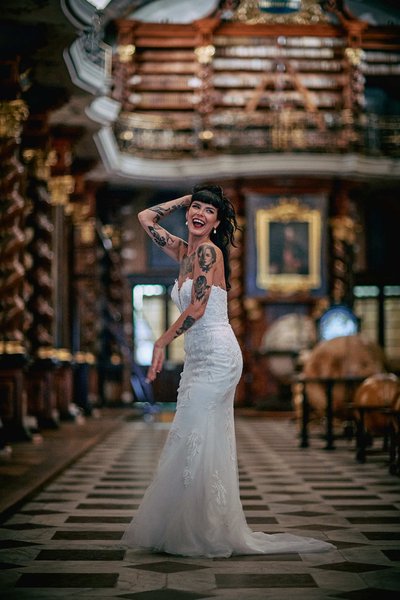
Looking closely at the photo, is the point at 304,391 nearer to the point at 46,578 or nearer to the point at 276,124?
the point at 46,578

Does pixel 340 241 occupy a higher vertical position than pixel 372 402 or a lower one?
higher

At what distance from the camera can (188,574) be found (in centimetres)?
439

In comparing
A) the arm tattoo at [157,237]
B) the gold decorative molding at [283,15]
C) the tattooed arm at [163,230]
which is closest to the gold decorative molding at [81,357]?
the gold decorative molding at [283,15]

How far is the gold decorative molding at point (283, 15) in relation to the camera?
75.5ft

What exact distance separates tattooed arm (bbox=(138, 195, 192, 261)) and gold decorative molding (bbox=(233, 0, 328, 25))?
18.3 m

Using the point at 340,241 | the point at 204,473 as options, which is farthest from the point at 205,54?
the point at 204,473

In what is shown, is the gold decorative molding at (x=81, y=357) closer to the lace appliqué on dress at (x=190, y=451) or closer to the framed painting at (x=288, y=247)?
the framed painting at (x=288, y=247)

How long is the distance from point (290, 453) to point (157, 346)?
22.4 ft

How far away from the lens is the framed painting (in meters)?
22.9

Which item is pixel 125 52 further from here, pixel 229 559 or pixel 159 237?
pixel 229 559

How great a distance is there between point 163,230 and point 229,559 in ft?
5.04

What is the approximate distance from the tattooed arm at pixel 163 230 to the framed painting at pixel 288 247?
17517 millimetres

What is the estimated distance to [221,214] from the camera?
5203 millimetres

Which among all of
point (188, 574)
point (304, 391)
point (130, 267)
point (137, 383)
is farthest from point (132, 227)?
point (188, 574)
